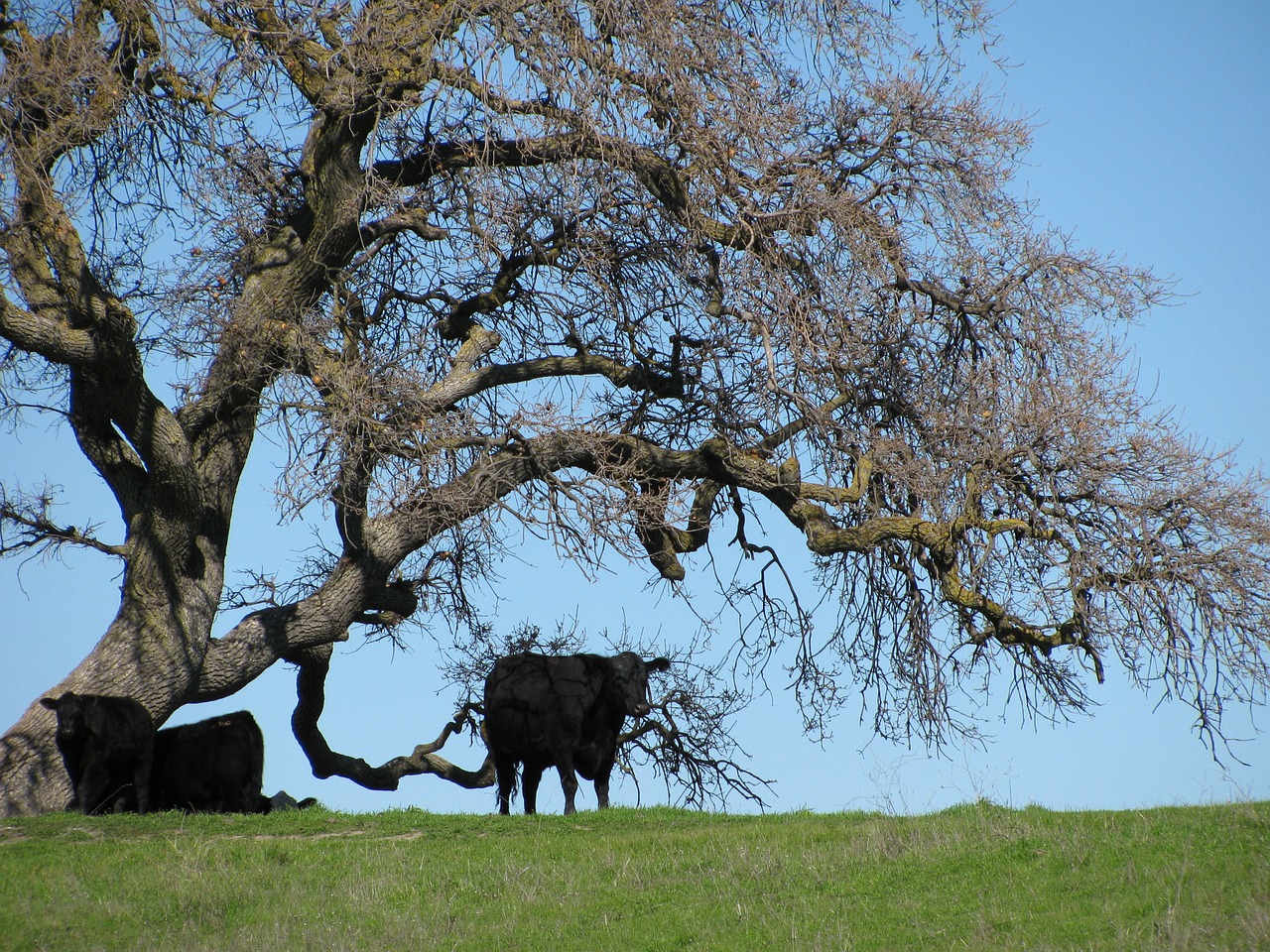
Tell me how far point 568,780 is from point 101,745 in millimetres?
5193

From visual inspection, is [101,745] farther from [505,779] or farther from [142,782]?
[505,779]

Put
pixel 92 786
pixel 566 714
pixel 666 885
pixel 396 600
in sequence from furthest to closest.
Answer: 1. pixel 396 600
2. pixel 566 714
3. pixel 92 786
4. pixel 666 885

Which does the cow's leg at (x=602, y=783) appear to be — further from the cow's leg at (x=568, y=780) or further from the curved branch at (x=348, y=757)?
the curved branch at (x=348, y=757)

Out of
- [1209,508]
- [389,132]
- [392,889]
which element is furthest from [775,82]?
[392,889]

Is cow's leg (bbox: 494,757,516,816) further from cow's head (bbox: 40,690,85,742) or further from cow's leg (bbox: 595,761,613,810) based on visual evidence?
cow's head (bbox: 40,690,85,742)

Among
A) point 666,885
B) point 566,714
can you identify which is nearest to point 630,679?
point 566,714

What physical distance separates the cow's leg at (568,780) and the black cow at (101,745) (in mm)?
4639

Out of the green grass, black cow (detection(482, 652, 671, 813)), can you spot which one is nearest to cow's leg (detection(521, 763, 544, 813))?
black cow (detection(482, 652, 671, 813))

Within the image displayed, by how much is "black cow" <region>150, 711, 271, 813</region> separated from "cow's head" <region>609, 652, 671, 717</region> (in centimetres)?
457

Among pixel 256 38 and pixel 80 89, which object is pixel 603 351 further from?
pixel 80 89

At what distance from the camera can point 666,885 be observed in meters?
9.66

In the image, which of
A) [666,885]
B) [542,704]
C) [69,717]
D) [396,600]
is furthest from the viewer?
[396,600]

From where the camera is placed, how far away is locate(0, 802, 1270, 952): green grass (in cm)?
805

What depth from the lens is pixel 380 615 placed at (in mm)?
18094
